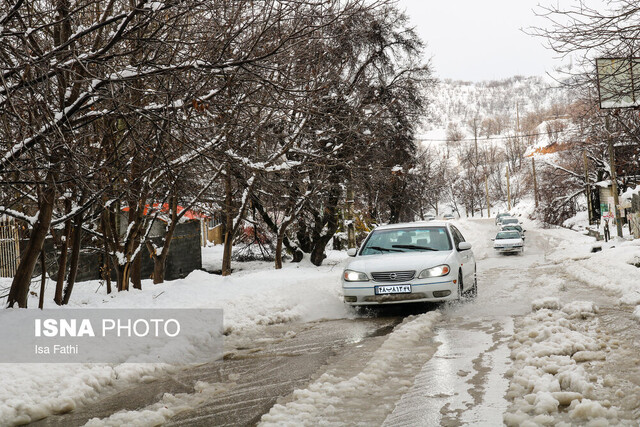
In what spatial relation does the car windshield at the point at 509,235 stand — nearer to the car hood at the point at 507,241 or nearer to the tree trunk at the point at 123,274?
the car hood at the point at 507,241

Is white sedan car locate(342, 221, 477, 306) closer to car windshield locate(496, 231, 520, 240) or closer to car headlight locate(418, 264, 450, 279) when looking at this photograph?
car headlight locate(418, 264, 450, 279)

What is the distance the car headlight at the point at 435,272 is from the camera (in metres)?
9.63

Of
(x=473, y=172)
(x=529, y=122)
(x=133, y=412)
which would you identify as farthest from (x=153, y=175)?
(x=529, y=122)

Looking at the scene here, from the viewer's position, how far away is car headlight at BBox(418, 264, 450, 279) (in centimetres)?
963

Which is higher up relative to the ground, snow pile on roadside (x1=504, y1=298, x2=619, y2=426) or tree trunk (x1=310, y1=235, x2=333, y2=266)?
tree trunk (x1=310, y1=235, x2=333, y2=266)

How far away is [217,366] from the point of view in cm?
651

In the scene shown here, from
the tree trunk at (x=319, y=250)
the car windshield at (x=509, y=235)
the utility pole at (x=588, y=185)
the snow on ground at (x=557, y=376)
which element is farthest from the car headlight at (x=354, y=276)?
the utility pole at (x=588, y=185)

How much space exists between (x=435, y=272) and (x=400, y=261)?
1.98 ft

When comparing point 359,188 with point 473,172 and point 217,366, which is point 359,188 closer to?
point 217,366

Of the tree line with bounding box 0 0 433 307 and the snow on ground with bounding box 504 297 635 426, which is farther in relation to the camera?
the tree line with bounding box 0 0 433 307

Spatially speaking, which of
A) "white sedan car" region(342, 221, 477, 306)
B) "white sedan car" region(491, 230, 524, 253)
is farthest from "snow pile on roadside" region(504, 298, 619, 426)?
"white sedan car" region(491, 230, 524, 253)

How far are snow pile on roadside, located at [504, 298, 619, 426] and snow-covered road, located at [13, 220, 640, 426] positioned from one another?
0.4 inches

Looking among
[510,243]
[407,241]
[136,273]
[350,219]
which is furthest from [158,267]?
Answer: [510,243]

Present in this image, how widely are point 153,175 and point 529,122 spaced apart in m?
125
